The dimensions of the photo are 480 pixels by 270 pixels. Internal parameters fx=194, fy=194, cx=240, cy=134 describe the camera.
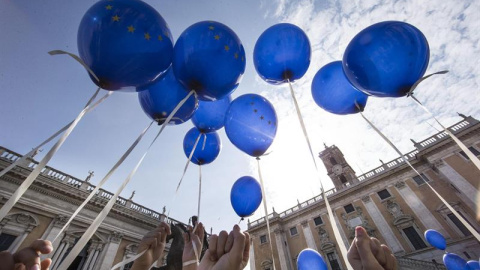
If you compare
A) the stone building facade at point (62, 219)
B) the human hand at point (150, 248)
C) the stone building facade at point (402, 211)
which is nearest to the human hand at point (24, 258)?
the human hand at point (150, 248)

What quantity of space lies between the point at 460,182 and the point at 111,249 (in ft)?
74.1

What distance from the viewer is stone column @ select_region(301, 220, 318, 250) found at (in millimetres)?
17716

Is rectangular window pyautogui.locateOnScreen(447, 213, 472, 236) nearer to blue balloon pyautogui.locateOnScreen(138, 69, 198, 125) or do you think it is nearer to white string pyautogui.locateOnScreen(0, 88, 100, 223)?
blue balloon pyautogui.locateOnScreen(138, 69, 198, 125)

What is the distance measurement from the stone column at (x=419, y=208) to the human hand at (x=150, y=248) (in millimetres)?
19051

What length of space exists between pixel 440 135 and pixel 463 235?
7432 millimetres

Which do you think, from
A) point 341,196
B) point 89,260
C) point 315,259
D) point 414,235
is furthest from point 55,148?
point 341,196

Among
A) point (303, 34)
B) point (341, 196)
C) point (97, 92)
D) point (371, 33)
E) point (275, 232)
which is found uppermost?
point (341, 196)

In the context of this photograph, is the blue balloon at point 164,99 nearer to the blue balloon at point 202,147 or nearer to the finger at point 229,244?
the blue balloon at point 202,147

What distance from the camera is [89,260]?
10.0 m

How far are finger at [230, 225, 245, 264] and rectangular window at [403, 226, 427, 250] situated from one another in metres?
18.6

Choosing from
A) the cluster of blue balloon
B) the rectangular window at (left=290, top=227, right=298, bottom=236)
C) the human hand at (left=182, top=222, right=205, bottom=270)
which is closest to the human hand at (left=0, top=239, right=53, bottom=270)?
the human hand at (left=182, top=222, right=205, bottom=270)

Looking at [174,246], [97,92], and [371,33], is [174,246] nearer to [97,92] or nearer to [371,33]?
[97,92]

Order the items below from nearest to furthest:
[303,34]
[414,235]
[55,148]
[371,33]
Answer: [55,148] < [371,33] < [303,34] < [414,235]

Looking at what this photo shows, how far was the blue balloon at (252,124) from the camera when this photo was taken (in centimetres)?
313
